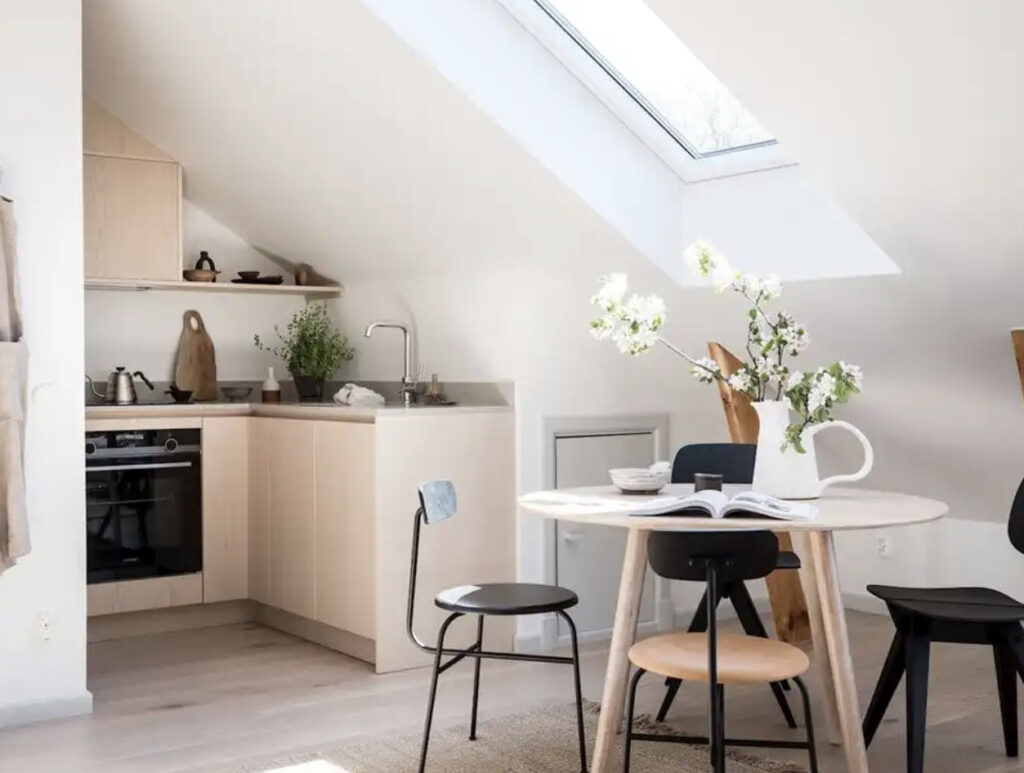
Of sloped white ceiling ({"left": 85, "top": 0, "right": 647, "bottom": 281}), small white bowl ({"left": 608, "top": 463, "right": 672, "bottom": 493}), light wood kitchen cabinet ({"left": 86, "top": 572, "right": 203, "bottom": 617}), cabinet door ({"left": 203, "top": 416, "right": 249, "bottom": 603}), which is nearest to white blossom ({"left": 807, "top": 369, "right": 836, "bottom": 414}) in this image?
small white bowl ({"left": 608, "top": 463, "right": 672, "bottom": 493})

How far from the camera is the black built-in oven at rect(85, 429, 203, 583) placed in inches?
207

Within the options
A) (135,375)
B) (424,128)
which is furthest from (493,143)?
(135,375)

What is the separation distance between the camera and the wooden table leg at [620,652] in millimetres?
3314

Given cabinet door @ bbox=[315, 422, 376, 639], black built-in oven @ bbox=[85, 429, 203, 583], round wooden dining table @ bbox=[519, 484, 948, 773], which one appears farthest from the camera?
black built-in oven @ bbox=[85, 429, 203, 583]

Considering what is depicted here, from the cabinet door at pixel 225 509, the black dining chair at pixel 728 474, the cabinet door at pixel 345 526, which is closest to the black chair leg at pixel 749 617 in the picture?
the black dining chair at pixel 728 474

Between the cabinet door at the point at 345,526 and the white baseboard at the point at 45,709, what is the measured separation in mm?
1019

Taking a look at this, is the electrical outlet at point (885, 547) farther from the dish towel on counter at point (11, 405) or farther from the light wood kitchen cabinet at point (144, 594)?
the dish towel on counter at point (11, 405)

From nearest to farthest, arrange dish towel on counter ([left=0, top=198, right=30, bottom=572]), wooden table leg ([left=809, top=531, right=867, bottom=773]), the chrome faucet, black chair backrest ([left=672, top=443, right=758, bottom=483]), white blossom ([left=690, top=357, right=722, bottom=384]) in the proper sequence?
wooden table leg ([left=809, top=531, right=867, bottom=773])
white blossom ([left=690, top=357, right=722, bottom=384])
dish towel on counter ([left=0, top=198, right=30, bottom=572])
black chair backrest ([left=672, top=443, right=758, bottom=483])
the chrome faucet

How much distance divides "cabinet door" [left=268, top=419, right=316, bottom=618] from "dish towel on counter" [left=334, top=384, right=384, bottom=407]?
247mm

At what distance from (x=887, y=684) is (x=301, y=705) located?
6.13 feet

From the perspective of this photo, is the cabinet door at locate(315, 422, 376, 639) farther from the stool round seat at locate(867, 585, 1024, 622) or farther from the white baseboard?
the stool round seat at locate(867, 585, 1024, 622)

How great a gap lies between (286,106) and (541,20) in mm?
1036

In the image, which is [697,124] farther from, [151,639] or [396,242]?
[151,639]

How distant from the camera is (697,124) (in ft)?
14.7
